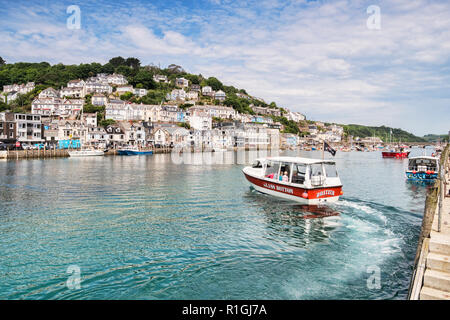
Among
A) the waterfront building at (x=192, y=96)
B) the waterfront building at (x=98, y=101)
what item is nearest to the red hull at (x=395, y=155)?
the waterfront building at (x=192, y=96)

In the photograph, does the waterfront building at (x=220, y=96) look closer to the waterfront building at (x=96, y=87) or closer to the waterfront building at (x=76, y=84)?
the waterfront building at (x=96, y=87)

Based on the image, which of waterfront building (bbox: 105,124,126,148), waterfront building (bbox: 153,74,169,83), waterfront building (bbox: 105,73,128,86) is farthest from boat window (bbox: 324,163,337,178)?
waterfront building (bbox: 153,74,169,83)

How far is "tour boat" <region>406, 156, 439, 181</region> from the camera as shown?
35.9 meters

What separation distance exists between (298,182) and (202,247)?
462 inches

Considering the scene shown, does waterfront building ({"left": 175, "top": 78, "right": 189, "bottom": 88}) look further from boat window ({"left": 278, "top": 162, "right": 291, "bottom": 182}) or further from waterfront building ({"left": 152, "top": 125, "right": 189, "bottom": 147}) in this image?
boat window ({"left": 278, "top": 162, "right": 291, "bottom": 182})

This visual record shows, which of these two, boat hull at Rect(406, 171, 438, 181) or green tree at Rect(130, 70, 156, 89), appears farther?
green tree at Rect(130, 70, 156, 89)

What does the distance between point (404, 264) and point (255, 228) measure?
662 centimetres

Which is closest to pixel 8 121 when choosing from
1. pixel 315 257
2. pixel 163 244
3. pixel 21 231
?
pixel 21 231

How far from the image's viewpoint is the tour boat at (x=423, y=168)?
1415 inches

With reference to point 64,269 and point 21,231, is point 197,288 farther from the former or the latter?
point 21,231

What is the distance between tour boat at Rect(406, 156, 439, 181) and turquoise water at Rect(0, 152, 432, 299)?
14.5 metres

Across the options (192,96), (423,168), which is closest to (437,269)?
(423,168)

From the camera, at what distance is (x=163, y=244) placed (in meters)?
13.1

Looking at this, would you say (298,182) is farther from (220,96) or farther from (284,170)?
(220,96)
